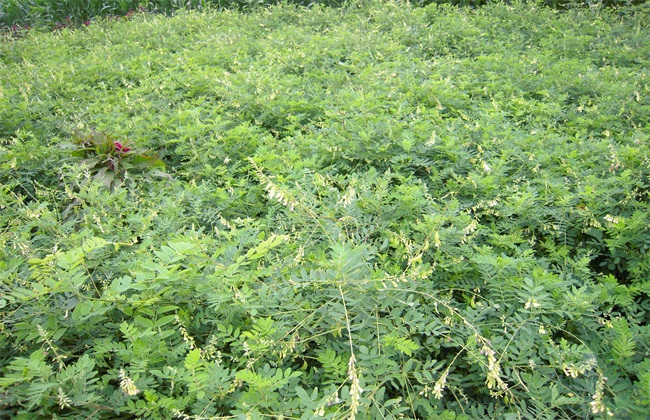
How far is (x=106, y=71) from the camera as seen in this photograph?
573 centimetres

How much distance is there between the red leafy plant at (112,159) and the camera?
3.65 m

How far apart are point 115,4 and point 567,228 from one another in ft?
34.7

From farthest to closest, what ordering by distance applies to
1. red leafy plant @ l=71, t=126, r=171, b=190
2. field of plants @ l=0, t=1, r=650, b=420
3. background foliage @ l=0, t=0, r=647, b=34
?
background foliage @ l=0, t=0, r=647, b=34
red leafy plant @ l=71, t=126, r=171, b=190
field of plants @ l=0, t=1, r=650, b=420

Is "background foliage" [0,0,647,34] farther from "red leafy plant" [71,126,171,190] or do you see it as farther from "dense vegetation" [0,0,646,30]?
"red leafy plant" [71,126,171,190]

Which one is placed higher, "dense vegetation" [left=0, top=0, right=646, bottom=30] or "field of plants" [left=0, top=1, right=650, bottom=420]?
"field of plants" [left=0, top=1, right=650, bottom=420]

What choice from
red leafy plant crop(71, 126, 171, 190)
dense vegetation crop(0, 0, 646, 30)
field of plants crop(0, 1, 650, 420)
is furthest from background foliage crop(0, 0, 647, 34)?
red leafy plant crop(71, 126, 171, 190)

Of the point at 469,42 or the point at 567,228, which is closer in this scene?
the point at 567,228

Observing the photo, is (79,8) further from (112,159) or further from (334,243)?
(334,243)

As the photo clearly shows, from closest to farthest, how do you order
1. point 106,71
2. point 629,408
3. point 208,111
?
point 629,408 → point 208,111 → point 106,71

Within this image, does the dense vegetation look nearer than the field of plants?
No

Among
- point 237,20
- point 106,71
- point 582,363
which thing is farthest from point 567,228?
point 237,20

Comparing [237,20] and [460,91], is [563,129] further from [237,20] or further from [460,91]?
[237,20]

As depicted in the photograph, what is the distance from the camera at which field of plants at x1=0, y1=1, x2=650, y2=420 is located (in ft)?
6.03

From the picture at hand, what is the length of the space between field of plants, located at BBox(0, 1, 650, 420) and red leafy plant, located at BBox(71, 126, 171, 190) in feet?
0.07
